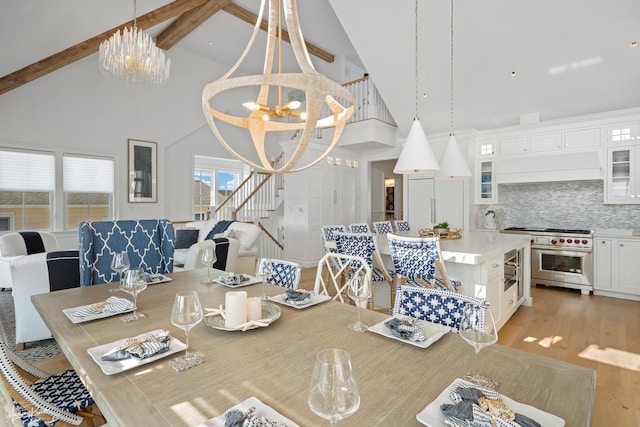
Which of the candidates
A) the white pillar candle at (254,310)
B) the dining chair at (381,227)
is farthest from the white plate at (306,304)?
the dining chair at (381,227)

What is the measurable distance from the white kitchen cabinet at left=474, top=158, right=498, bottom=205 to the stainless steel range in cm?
83

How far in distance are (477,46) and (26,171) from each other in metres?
7.19

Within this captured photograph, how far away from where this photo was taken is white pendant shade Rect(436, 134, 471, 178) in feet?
12.0

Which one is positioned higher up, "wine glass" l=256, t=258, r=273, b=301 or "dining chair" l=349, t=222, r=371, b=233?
"dining chair" l=349, t=222, r=371, b=233

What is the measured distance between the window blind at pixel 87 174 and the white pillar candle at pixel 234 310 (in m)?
6.08

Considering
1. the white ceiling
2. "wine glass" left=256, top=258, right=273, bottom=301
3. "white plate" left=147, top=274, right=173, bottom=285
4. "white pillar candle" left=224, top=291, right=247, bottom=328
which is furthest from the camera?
the white ceiling

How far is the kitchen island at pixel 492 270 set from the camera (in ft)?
8.71

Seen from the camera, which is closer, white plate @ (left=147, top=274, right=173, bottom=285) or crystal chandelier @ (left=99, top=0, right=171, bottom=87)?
white plate @ (left=147, top=274, right=173, bottom=285)

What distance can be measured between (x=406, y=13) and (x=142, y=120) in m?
5.11

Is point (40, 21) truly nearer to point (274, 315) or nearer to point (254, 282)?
point (254, 282)

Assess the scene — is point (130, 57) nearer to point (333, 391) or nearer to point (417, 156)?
point (417, 156)

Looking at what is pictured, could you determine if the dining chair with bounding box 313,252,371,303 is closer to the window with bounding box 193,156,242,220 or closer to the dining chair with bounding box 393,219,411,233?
the dining chair with bounding box 393,219,411,233

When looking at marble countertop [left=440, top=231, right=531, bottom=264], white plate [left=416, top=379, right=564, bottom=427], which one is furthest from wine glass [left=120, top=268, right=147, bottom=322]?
marble countertop [left=440, top=231, right=531, bottom=264]

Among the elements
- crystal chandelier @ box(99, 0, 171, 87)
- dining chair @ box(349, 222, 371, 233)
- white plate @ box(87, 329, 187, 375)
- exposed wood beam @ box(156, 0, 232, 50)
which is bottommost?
white plate @ box(87, 329, 187, 375)
